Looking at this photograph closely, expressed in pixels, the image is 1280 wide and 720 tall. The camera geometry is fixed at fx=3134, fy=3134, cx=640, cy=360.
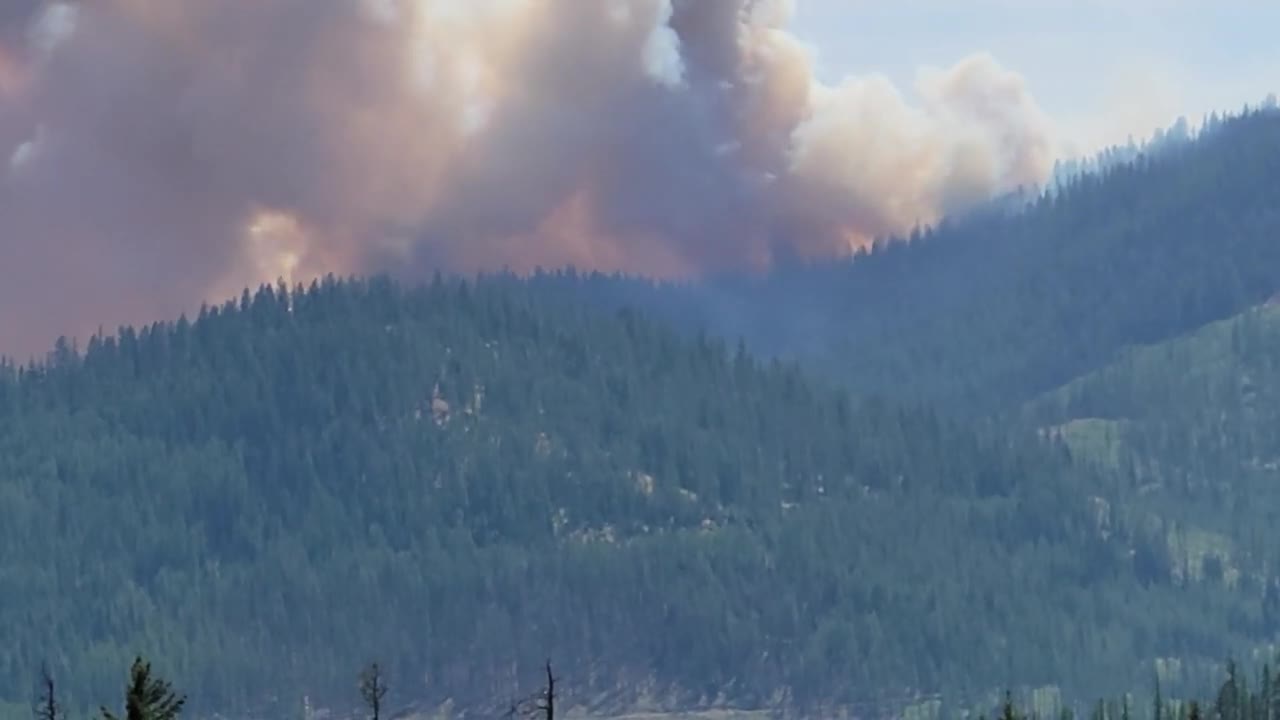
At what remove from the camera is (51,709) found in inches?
4537

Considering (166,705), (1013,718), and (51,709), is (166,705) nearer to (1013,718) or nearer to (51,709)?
(51,709)

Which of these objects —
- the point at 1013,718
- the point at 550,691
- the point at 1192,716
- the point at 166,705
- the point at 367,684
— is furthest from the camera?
the point at 1192,716

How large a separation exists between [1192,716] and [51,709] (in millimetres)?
79522

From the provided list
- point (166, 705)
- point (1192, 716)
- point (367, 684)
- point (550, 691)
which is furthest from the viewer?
point (1192, 716)

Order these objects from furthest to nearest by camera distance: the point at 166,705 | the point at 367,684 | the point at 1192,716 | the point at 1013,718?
the point at 1192,716 → the point at 1013,718 → the point at 367,684 → the point at 166,705

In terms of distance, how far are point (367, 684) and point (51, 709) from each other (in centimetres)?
2245

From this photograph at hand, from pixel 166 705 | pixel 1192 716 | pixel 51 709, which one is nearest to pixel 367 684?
pixel 51 709

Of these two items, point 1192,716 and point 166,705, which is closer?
point 166,705

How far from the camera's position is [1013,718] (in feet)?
509

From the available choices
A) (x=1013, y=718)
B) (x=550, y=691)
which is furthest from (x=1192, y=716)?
(x=550, y=691)

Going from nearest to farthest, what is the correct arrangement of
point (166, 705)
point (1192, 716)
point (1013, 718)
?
1. point (166, 705)
2. point (1013, 718)
3. point (1192, 716)

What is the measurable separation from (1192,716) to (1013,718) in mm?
23037

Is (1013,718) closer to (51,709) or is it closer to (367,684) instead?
(367,684)

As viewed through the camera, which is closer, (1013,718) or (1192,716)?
(1013,718)
